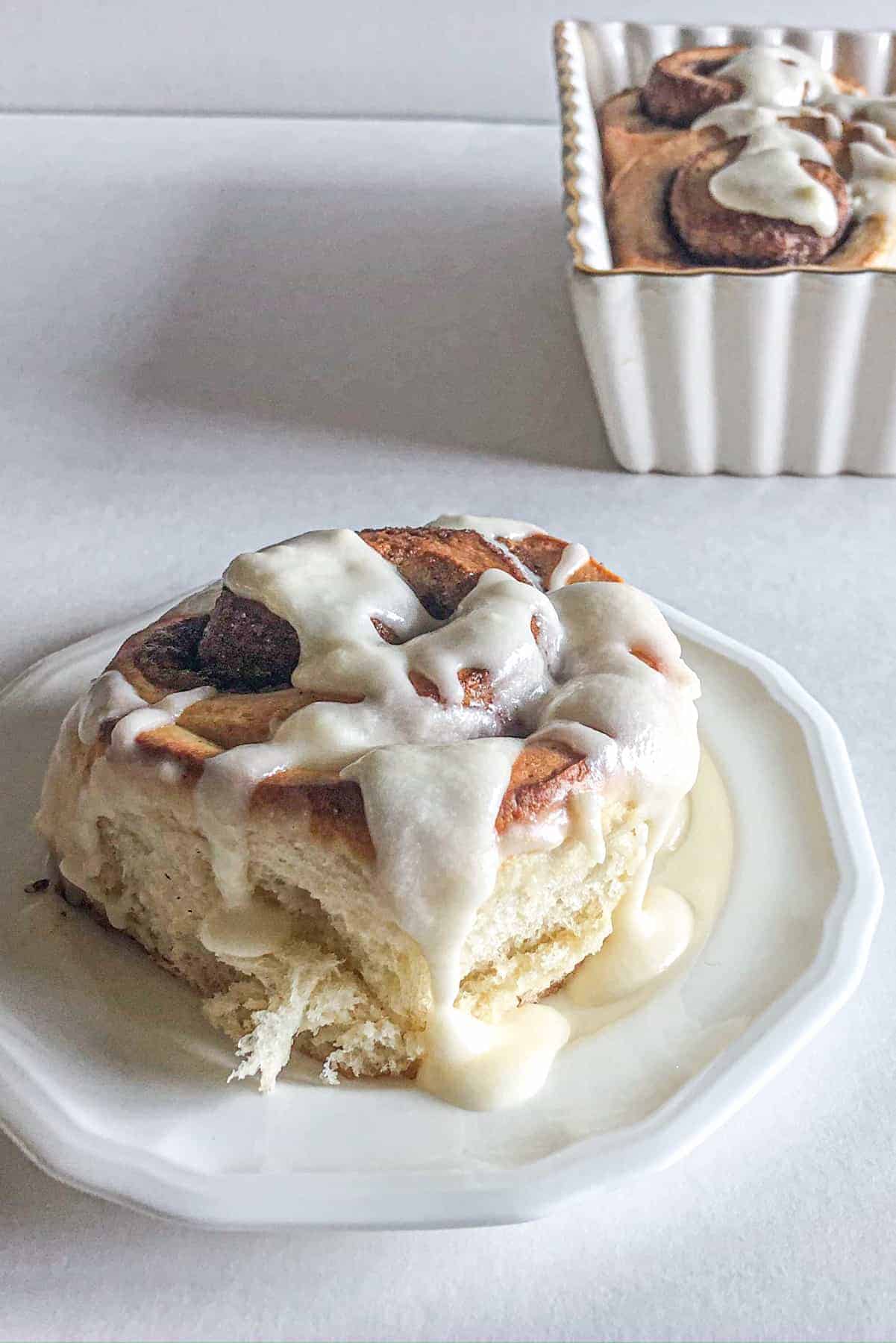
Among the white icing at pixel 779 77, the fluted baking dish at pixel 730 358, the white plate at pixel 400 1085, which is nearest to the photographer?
the white plate at pixel 400 1085

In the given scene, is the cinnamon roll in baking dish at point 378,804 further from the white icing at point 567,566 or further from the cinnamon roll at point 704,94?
the cinnamon roll at point 704,94

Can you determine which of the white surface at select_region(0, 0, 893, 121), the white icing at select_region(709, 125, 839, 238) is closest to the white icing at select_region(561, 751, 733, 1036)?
the white icing at select_region(709, 125, 839, 238)

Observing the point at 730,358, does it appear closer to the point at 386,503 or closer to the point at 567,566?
the point at 386,503

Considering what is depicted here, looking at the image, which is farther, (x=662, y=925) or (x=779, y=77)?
(x=779, y=77)

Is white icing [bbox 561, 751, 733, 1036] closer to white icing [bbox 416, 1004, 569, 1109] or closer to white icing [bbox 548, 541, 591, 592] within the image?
white icing [bbox 416, 1004, 569, 1109]

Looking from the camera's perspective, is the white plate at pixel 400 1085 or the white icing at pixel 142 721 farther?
the white icing at pixel 142 721

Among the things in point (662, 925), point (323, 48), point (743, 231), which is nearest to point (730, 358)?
point (743, 231)

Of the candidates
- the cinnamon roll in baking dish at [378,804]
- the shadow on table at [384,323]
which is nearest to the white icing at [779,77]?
the shadow on table at [384,323]

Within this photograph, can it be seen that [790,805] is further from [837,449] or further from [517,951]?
[837,449]
